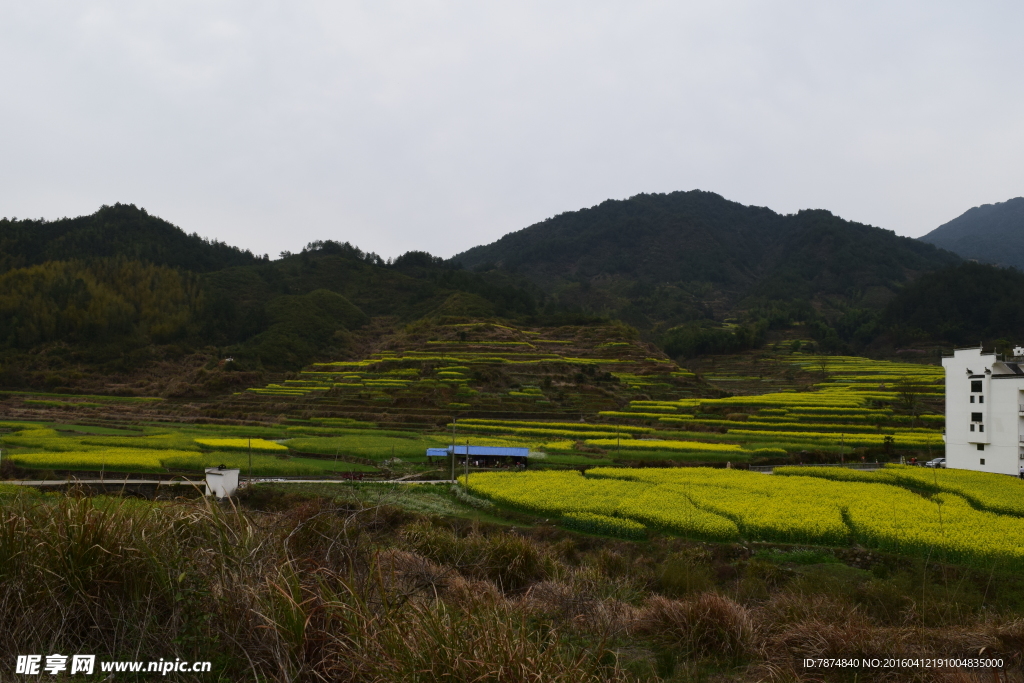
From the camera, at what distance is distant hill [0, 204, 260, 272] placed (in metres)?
96.3

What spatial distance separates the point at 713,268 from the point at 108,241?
14953 cm

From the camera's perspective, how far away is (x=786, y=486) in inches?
867

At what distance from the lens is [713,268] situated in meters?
173

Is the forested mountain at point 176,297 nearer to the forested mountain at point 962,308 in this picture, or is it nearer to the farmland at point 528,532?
the farmland at point 528,532

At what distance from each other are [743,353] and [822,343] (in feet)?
55.6

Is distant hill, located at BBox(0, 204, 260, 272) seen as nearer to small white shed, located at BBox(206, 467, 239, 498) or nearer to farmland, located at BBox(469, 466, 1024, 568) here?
small white shed, located at BBox(206, 467, 239, 498)

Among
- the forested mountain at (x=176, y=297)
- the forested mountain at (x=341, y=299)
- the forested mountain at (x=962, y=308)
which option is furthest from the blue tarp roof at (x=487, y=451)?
the forested mountain at (x=962, y=308)

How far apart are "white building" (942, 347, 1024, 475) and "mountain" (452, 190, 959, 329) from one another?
3533 inches

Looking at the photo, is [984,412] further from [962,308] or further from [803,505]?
[962,308]

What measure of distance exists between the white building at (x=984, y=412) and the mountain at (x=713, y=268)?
89.7m

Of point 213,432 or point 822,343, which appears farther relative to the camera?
point 822,343

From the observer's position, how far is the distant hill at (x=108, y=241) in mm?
96312

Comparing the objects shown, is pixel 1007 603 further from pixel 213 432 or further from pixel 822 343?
pixel 822 343

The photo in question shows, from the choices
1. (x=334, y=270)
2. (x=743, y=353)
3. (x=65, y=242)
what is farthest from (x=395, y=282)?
(x=743, y=353)
